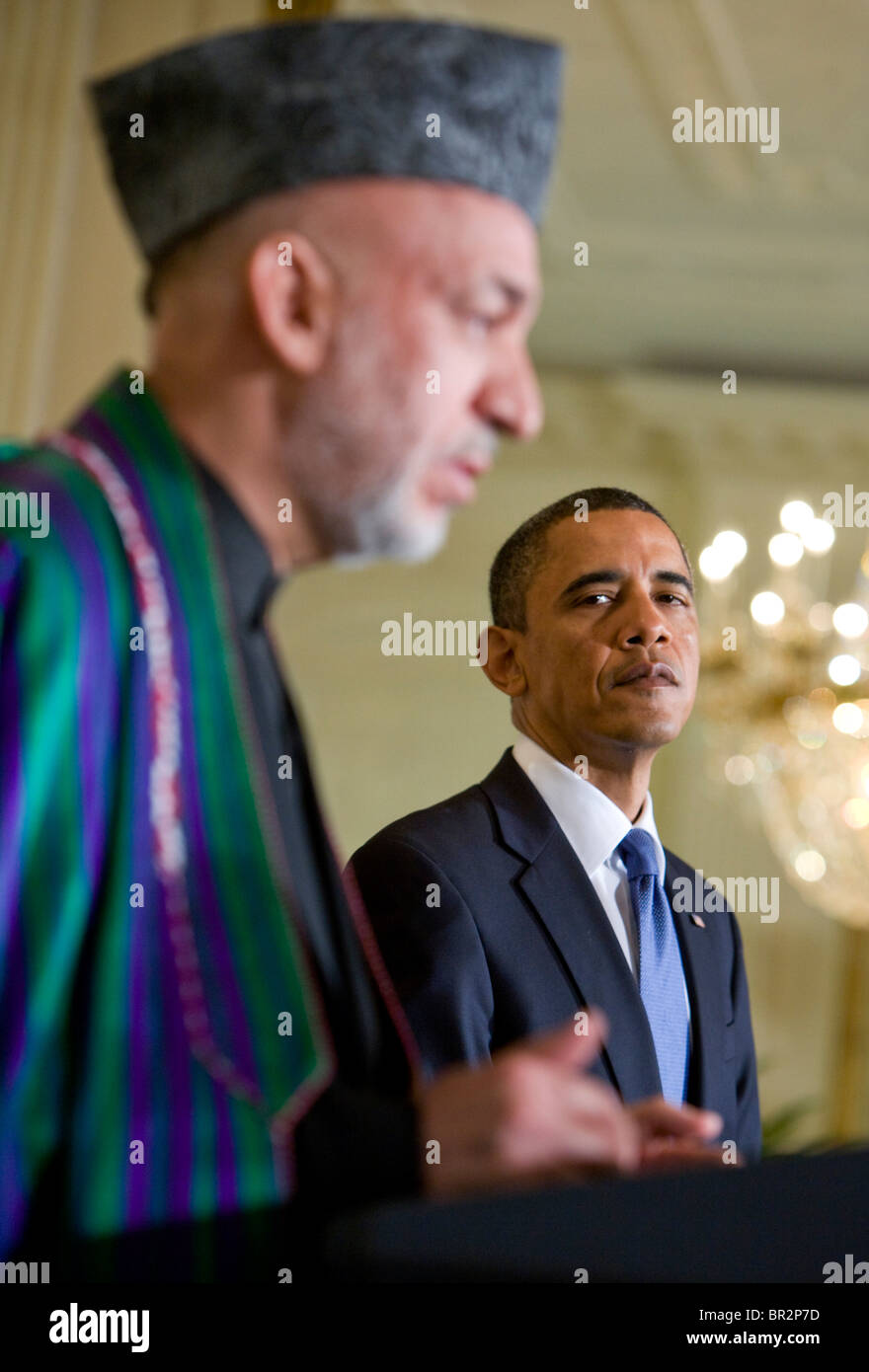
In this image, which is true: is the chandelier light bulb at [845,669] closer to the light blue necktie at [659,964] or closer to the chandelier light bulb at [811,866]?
the chandelier light bulb at [811,866]

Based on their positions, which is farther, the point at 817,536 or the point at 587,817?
the point at 817,536

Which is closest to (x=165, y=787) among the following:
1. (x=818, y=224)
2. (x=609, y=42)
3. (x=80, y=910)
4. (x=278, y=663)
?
(x=80, y=910)

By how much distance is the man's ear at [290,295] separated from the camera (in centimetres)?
89

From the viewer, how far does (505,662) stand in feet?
3.80

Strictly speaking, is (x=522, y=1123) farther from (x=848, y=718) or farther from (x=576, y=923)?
(x=848, y=718)

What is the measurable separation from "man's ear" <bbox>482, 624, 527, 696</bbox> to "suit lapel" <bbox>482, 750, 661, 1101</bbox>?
57 millimetres

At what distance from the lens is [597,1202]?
2.63 feet

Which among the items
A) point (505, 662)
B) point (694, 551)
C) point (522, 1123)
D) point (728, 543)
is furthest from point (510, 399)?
point (694, 551)

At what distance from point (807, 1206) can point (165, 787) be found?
438mm

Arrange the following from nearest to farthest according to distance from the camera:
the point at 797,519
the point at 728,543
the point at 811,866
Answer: the point at 728,543
the point at 797,519
the point at 811,866

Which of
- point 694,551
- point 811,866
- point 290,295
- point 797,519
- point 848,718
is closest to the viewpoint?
point 290,295

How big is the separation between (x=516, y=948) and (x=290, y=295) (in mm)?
482

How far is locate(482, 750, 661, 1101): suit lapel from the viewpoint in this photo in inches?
41.8
